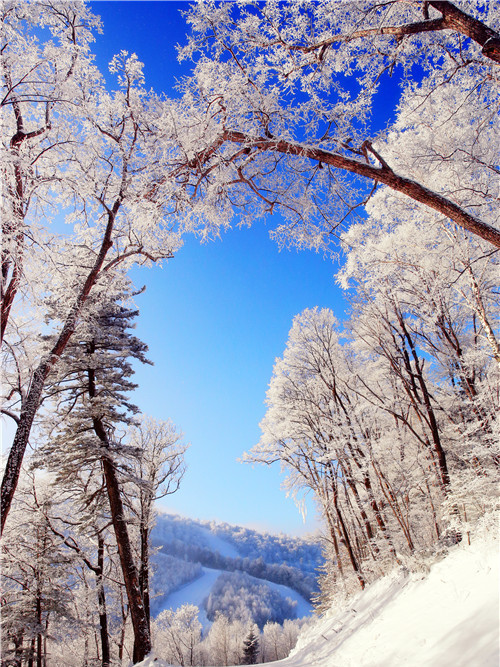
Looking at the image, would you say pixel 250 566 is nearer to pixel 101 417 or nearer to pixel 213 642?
pixel 213 642

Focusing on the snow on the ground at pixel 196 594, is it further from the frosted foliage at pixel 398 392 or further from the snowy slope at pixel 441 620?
the snowy slope at pixel 441 620

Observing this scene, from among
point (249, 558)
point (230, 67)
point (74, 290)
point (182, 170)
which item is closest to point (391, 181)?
point (230, 67)

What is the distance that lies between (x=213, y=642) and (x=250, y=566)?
6926 cm

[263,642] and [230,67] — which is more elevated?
[230,67]

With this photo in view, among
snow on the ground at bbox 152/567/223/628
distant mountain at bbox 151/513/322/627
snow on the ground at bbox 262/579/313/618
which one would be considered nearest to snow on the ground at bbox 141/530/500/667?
distant mountain at bbox 151/513/322/627

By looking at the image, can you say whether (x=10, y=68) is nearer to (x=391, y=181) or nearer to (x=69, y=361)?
(x=391, y=181)

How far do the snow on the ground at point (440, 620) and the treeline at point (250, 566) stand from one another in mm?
97735

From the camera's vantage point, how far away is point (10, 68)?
3.88 metres

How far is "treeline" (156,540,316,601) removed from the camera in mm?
90812

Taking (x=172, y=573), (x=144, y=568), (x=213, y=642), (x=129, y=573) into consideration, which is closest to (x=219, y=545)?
(x=172, y=573)

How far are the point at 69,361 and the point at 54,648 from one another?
2949 cm

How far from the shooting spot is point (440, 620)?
12.8ft

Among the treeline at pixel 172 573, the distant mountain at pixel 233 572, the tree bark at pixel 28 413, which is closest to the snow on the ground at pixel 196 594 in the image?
the distant mountain at pixel 233 572

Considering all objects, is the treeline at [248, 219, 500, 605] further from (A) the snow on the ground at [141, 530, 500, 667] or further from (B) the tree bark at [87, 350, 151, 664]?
(B) the tree bark at [87, 350, 151, 664]
